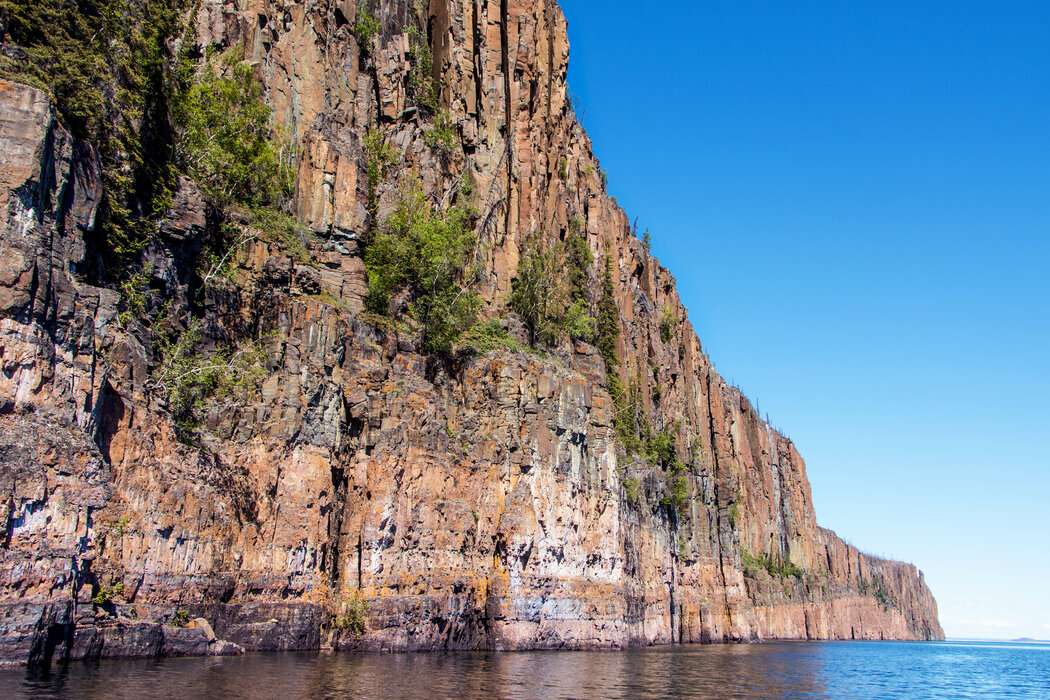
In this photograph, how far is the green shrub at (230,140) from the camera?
40.7 meters

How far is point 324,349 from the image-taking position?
39531 mm

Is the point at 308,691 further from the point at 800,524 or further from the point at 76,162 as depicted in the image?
the point at 800,524

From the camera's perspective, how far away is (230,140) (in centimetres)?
4347

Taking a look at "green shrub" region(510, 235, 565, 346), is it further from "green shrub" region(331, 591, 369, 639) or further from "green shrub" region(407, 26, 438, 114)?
"green shrub" region(331, 591, 369, 639)

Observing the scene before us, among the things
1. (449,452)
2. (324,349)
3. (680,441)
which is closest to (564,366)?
(449,452)

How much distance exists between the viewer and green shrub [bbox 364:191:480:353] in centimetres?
4728

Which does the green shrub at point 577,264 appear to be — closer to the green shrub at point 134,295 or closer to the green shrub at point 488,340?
the green shrub at point 488,340

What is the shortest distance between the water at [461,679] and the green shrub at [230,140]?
23.8 meters

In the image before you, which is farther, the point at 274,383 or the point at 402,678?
the point at 274,383

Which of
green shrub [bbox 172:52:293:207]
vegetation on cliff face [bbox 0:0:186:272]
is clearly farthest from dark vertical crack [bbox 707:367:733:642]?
vegetation on cliff face [bbox 0:0:186:272]

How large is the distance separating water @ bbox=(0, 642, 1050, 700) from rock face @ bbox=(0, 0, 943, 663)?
7.98 feet

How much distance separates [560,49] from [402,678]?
54990 mm

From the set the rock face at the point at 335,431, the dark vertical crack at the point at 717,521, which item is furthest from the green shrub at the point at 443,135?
the dark vertical crack at the point at 717,521

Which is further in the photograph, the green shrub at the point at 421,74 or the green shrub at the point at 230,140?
the green shrub at the point at 421,74
